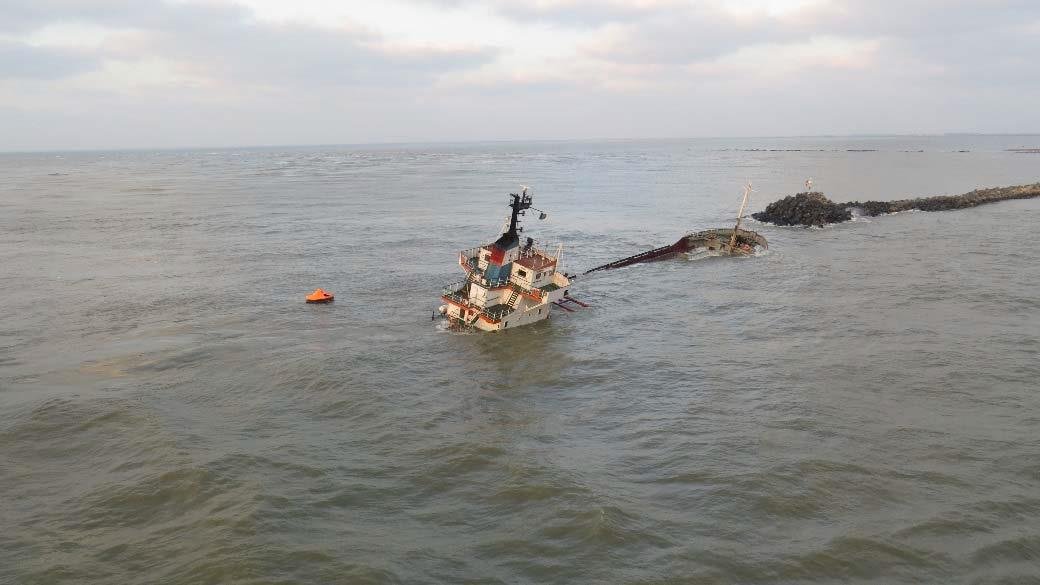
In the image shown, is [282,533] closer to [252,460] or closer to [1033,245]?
[252,460]

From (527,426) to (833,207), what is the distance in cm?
6364

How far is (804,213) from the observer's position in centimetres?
7131

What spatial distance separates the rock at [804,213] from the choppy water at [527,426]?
20.2 m

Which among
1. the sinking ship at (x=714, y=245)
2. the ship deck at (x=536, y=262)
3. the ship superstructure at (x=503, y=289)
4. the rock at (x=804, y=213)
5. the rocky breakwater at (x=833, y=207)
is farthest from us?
the rocky breakwater at (x=833, y=207)

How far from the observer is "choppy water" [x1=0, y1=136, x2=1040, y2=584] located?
15539 millimetres

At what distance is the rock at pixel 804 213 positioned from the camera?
70500 mm

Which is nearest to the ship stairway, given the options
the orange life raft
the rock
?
the orange life raft

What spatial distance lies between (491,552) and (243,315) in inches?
1021

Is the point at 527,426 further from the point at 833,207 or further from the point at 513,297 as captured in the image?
the point at 833,207

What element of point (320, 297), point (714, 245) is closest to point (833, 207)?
point (714, 245)

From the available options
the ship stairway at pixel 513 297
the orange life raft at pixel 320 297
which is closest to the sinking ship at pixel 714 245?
the ship stairway at pixel 513 297

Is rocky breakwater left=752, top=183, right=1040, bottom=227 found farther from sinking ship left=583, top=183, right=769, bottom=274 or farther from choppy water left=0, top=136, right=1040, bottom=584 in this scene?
choppy water left=0, top=136, right=1040, bottom=584

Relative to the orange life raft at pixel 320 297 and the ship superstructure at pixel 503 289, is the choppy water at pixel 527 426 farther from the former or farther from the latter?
the ship superstructure at pixel 503 289

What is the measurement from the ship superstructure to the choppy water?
41.4 inches
